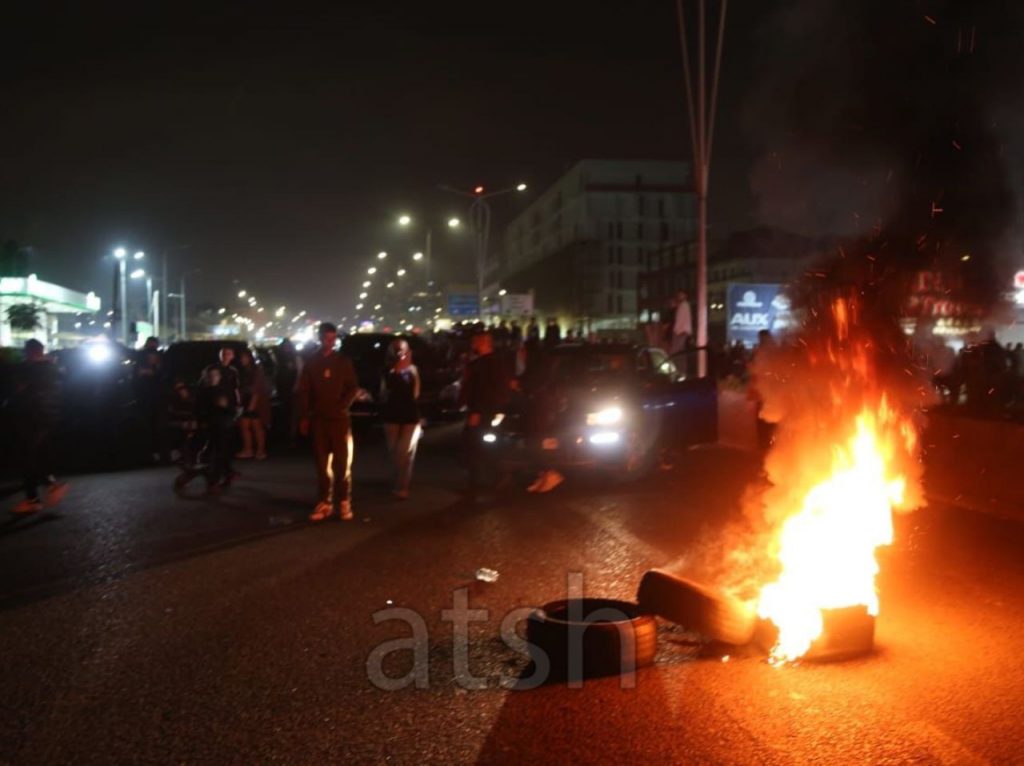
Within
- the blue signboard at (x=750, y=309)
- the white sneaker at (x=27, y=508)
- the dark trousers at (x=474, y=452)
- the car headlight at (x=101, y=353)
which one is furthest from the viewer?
the blue signboard at (x=750, y=309)

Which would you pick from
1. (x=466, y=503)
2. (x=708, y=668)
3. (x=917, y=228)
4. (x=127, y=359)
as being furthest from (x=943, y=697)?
(x=127, y=359)

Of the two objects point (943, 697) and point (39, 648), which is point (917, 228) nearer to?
point (943, 697)

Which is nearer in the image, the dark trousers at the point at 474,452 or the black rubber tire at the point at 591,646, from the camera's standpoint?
the black rubber tire at the point at 591,646

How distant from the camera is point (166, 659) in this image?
546cm

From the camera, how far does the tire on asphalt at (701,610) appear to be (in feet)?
17.9

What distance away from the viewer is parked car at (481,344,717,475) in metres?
11.6

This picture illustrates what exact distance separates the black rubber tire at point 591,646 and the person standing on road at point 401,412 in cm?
559

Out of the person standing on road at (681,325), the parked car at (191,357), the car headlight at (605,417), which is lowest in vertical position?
the car headlight at (605,417)

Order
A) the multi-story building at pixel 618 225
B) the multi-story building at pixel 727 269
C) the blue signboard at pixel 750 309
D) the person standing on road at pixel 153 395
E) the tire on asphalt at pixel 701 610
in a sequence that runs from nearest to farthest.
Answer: the tire on asphalt at pixel 701 610
the person standing on road at pixel 153 395
the blue signboard at pixel 750 309
the multi-story building at pixel 727 269
the multi-story building at pixel 618 225

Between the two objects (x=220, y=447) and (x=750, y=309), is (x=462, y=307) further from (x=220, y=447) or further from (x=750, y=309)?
(x=220, y=447)

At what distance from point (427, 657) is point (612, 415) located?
6.53m

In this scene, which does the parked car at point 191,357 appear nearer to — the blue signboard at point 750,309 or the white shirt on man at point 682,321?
the white shirt on man at point 682,321

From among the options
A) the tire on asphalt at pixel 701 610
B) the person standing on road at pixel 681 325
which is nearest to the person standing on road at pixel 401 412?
the tire on asphalt at pixel 701 610

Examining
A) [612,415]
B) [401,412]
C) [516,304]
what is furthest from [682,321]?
[516,304]
